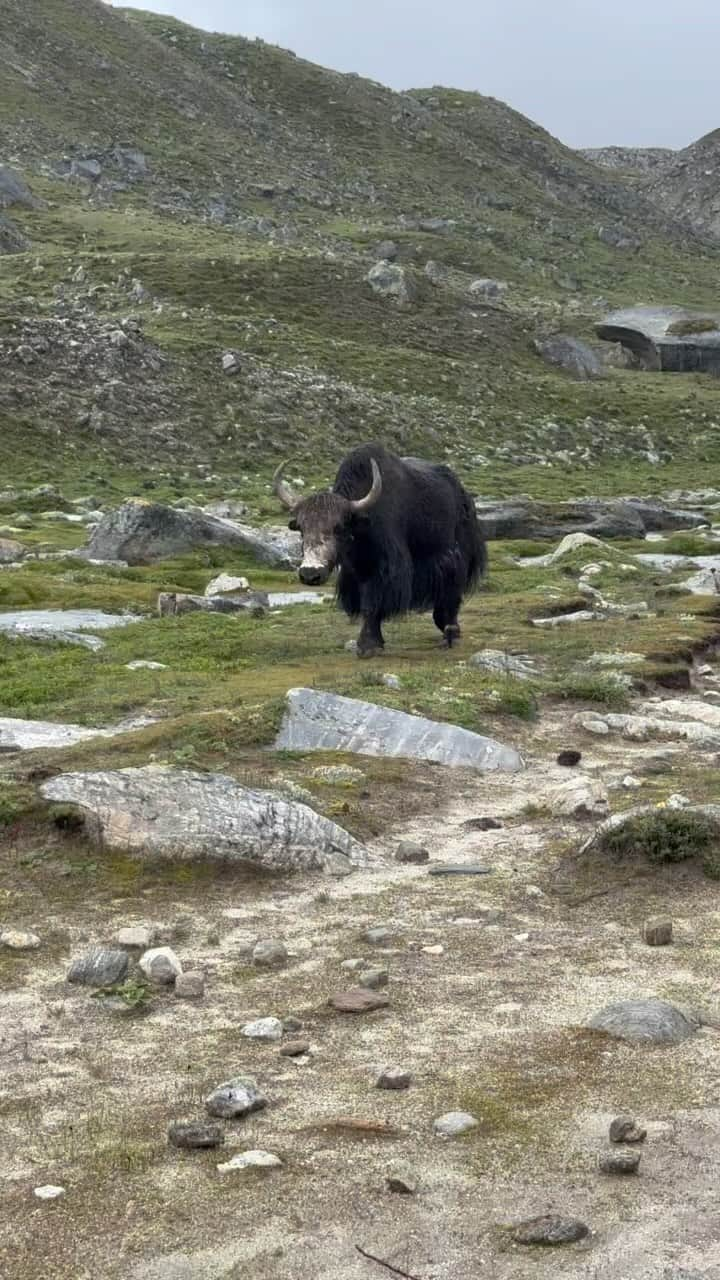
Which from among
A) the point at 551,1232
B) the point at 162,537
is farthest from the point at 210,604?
the point at 551,1232

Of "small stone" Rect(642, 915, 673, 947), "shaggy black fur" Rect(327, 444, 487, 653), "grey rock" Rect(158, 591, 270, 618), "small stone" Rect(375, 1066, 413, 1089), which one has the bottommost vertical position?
"grey rock" Rect(158, 591, 270, 618)

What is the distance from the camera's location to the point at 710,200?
156 metres

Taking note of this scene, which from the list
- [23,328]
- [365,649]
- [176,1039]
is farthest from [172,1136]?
[23,328]

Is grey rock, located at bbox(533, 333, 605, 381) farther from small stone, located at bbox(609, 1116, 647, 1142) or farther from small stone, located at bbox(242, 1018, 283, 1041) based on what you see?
small stone, located at bbox(609, 1116, 647, 1142)

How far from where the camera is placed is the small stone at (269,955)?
7.11 metres

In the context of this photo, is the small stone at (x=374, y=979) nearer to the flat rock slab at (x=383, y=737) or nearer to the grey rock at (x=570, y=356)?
the flat rock slab at (x=383, y=737)

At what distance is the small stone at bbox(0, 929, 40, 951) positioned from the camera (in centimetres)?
726

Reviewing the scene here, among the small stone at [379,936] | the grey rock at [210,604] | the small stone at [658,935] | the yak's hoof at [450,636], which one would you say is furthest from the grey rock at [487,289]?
the small stone at [658,935]

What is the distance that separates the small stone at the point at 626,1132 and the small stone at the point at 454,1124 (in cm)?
48

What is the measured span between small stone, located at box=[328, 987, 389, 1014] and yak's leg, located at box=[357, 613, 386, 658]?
33.6 ft

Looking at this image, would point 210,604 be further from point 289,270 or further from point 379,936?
point 289,270

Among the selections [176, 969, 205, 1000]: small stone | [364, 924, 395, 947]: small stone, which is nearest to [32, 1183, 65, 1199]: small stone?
[176, 969, 205, 1000]: small stone

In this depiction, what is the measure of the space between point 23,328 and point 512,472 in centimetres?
1760

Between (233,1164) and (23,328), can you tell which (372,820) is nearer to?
(233,1164)
